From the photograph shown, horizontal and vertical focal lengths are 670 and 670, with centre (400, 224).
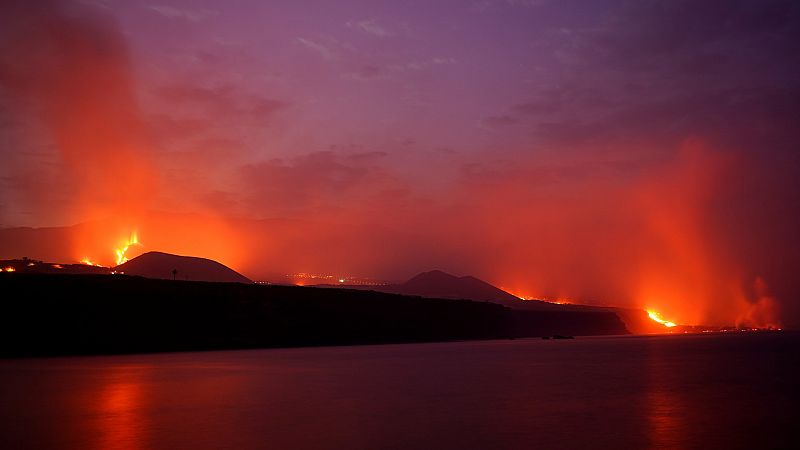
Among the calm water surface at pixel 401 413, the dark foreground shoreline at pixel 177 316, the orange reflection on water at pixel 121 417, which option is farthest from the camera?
the dark foreground shoreline at pixel 177 316

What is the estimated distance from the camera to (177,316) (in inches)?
4717

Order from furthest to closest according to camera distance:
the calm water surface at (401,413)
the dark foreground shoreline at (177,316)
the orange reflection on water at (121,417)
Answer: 1. the dark foreground shoreline at (177,316)
2. the calm water surface at (401,413)
3. the orange reflection on water at (121,417)

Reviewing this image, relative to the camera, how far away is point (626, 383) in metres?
34.9

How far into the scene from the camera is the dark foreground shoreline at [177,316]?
316 feet

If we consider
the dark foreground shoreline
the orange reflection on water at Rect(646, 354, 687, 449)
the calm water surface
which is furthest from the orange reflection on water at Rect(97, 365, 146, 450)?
the dark foreground shoreline

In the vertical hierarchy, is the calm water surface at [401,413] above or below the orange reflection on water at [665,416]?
below

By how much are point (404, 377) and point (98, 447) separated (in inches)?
968

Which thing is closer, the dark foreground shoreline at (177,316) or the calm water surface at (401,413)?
the calm water surface at (401,413)

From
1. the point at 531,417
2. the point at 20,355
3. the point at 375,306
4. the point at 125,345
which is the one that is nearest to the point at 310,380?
the point at 531,417

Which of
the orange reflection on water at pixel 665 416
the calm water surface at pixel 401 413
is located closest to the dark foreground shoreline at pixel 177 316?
the calm water surface at pixel 401 413

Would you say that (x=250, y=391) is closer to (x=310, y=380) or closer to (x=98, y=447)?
(x=310, y=380)

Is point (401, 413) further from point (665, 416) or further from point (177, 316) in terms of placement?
point (177, 316)

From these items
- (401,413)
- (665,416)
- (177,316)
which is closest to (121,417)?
(401,413)

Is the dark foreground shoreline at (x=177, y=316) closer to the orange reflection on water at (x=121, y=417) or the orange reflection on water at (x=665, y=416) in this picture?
the orange reflection on water at (x=121, y=417)
